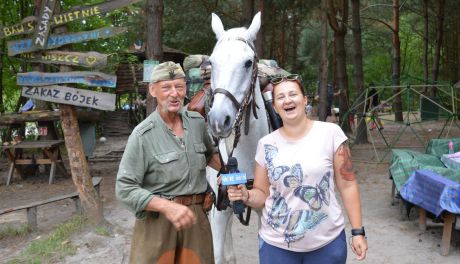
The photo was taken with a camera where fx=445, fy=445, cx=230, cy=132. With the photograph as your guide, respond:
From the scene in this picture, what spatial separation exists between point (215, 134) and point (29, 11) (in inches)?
515

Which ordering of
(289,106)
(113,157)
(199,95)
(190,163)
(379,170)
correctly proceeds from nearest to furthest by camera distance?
(289,106) < (190,163) < (199,95) < (379,170) < (113,157)

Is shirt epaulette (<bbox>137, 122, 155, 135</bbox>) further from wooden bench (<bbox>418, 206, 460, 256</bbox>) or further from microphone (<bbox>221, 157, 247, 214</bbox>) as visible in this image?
wooden bench (<bbox>418, 206, 460, 256</bbox>)

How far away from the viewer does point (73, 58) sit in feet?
20.4

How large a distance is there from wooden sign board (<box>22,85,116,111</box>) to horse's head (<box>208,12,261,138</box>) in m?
3.31

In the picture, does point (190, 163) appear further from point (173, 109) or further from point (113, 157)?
point (113, 157)

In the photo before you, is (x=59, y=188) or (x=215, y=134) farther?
(x=59, y=188)

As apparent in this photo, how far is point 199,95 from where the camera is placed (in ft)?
13.6

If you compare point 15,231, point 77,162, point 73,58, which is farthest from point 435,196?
point 15,231

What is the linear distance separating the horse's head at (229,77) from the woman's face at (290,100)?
37 centimetres

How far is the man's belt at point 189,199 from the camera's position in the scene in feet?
8.70

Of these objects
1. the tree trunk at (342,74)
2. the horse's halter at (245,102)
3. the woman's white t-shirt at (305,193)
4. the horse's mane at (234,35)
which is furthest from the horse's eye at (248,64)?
the tree trunk at (342,74)

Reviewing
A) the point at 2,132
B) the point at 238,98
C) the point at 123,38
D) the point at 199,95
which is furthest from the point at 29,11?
Answer: the point at 238,98

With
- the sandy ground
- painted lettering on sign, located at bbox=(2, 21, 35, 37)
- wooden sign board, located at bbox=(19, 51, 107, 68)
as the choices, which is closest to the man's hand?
the sandy ground

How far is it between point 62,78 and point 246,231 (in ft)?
11.1
